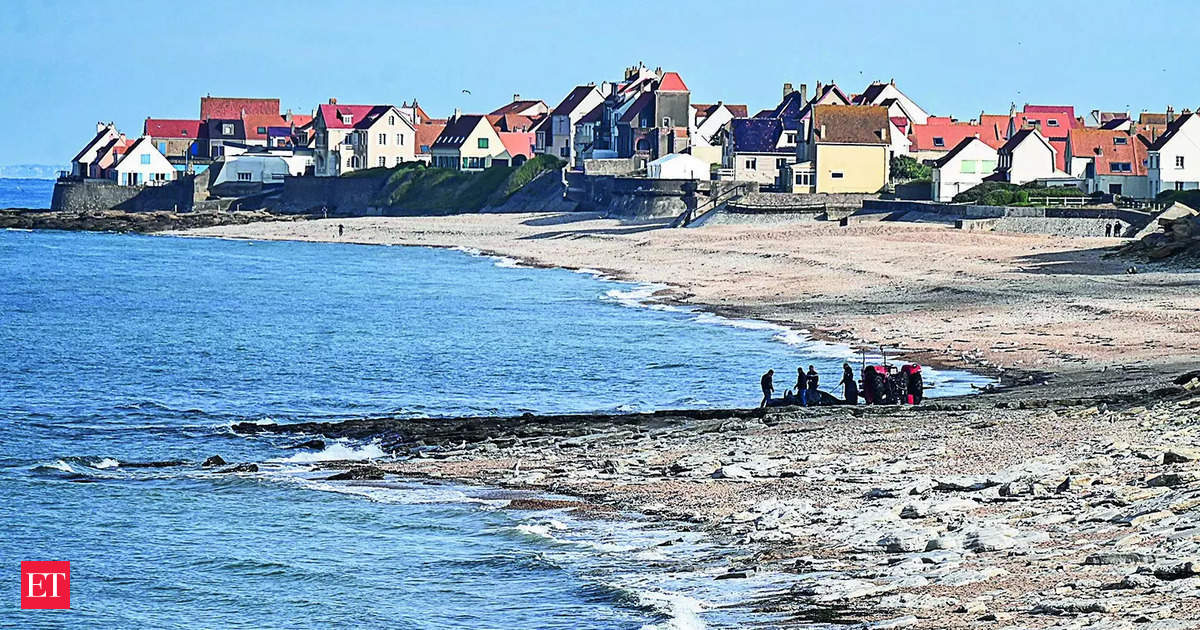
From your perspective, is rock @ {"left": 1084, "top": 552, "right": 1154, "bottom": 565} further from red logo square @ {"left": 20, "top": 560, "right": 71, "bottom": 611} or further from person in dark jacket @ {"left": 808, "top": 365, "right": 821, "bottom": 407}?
person in dark jacket @ {"left": 808, "top": 365, "right": 821, "bottom": 407}

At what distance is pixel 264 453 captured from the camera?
23875mm

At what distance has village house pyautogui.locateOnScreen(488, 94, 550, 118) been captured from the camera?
137500mm

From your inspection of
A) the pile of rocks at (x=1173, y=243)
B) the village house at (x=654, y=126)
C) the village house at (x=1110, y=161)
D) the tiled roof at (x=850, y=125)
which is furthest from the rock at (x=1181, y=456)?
the village house at (x=654, y=126)

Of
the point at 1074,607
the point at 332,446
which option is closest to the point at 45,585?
the point at 332,446

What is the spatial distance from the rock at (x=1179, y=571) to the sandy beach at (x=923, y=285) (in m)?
17.2

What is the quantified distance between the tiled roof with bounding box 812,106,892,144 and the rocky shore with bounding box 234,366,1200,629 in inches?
2496

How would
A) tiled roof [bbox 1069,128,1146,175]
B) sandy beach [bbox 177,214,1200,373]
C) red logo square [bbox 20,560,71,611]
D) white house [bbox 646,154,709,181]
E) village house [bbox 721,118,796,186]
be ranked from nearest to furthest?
red logo square [bbox 20,560,71,611]
sandy beach [bbox 177,214,1200,373]
tiled roof [bbox 1069,128,1146,175]
white house [bbox 646,154,709,181]
village house [bbox 721,118,796,186]

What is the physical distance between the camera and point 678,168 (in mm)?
95250

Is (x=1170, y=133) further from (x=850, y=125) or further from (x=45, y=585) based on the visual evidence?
(x=45, y=585)

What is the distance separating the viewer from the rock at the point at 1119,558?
12570 mm

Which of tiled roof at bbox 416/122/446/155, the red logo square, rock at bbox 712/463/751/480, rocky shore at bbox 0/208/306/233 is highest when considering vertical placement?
tiled roof at bbox 416/122/446/155

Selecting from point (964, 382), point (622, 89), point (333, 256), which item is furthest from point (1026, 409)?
point (622, 89)

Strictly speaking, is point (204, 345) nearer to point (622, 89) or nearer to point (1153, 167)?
point (1153, 167)

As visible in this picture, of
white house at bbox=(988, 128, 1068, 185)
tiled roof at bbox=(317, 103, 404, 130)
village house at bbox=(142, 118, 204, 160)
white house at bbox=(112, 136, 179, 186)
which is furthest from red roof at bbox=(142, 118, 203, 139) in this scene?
white house at bbox=(988, 128, 1068, 185)
